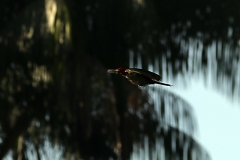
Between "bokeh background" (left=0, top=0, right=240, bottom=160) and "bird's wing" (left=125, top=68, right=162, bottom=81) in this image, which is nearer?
"bird's wing" (left=125, top=68, right=162, bottom=81)

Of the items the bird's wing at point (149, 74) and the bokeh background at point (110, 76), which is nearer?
the bird's wing at point (149, 74)

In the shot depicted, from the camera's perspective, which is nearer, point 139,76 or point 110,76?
point 139,76

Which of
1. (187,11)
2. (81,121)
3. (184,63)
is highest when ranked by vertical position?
(187,11)

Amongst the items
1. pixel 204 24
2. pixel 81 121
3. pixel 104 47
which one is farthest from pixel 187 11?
pixel 81 121

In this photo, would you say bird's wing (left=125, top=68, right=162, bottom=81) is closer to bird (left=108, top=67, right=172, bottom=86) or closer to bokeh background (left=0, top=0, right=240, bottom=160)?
bird (left=108, top=67, right=172, bottom=86)

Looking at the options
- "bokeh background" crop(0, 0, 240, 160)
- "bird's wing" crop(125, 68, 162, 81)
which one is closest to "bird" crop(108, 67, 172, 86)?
"bird's wing" crop(125, 68, 162, 81)

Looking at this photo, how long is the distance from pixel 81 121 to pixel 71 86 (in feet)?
0.99

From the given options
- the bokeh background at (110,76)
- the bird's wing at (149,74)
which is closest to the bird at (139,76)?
the bird's wing at (149,74)

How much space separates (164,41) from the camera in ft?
22.3

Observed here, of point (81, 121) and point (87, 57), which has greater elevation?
point (87, 57)

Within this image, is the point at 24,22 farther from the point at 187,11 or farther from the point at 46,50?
the point at 187,11

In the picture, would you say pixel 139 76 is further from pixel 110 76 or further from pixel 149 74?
pixel 110 76

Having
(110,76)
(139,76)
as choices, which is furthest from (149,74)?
(110,76)

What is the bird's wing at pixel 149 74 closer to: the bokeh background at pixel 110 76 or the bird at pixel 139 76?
the bird at pixel 139 76
